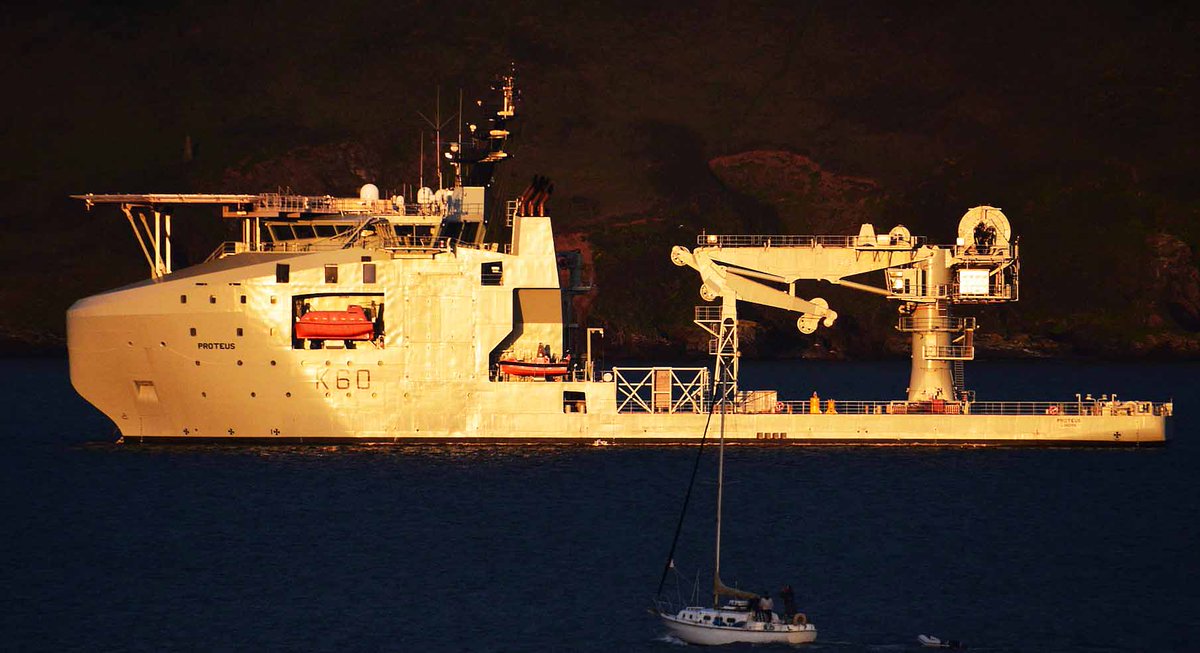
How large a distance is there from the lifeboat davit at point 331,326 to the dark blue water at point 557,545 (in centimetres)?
349

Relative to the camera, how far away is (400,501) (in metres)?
45.0

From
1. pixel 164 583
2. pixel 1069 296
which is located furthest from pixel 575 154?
pixel 164 583

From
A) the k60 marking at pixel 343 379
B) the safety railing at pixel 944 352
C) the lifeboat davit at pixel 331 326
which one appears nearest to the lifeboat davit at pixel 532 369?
the k60 marking at pixel 343 379

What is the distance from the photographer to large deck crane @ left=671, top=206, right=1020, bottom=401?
53.2 meters

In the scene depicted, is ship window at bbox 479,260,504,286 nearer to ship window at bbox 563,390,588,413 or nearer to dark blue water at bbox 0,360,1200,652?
ship window at bbox 563,390,588,413

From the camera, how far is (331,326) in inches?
1980

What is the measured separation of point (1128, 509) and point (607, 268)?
74728 mm

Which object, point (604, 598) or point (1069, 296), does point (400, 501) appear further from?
point (1069, 296)

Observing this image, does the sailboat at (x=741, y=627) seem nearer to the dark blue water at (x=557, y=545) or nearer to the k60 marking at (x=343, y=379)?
the dark blue water at (x=557, y=545)

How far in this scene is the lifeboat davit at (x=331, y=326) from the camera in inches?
1978

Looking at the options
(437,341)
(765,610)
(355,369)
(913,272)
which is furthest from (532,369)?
(765,610)

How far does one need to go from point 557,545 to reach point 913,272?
18476 millimetres

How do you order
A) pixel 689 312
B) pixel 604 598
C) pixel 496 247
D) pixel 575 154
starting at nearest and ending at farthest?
pixel 604 598
pixel 496 247
pixel 689 312
pixel 575 154

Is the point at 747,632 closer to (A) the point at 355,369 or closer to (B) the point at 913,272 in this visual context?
(A) the point at 355,369
